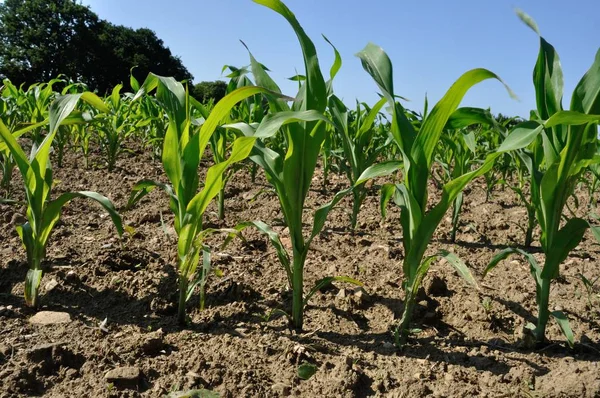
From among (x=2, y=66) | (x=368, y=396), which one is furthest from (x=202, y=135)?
(x=2, y=66)

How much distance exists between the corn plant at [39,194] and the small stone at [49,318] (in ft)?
0.28

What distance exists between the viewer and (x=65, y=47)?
34.9m

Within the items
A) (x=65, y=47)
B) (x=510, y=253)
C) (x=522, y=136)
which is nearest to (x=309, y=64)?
(x=522, y=136)

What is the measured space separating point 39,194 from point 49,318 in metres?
0.43

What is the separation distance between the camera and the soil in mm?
1449

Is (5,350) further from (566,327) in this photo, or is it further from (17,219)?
(566,327)

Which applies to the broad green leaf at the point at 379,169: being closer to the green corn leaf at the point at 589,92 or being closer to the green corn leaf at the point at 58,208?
the green corn leaf at the point at 589,92

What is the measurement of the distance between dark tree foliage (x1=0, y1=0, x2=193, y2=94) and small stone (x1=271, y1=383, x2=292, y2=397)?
36057mm

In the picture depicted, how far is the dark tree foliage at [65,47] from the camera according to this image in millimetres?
33781

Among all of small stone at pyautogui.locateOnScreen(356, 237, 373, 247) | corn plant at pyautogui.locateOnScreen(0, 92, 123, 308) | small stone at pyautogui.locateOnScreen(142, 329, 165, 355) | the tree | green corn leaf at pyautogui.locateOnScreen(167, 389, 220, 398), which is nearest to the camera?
green corn leaf at pyautogui.locateOnScreen(167, 389, 220, 398)

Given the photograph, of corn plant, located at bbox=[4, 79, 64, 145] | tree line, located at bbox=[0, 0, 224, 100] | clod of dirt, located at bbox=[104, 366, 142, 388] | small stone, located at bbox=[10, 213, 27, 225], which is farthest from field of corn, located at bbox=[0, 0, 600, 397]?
tree line, located at bbox=[0, 0, 224, 100]

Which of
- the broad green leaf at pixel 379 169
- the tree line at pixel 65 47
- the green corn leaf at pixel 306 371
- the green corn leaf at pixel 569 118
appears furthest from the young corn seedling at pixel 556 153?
the tree line at pixel 65 47

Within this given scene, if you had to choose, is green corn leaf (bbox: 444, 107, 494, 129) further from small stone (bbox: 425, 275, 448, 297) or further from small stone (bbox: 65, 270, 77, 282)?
small stone (bbox: 65, 270, 77, 282)

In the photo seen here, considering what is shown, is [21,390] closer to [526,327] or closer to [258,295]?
[258,295]
